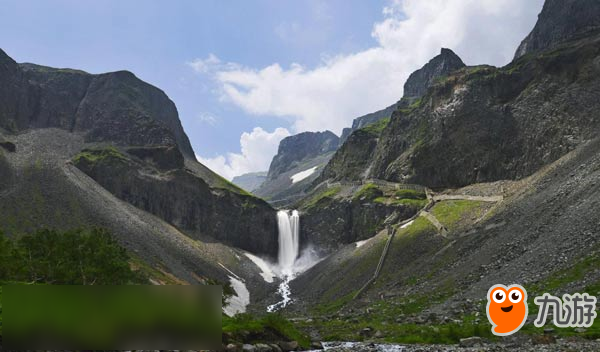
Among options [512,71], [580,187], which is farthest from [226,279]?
[512,71]

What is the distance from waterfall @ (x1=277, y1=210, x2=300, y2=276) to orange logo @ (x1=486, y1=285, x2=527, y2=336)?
139811 mm

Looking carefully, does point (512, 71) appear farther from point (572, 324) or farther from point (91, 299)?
point (91, 299)

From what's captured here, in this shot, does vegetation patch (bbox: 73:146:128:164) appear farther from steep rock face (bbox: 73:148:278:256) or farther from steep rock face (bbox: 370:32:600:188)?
steep rock face (bbox: 370:32:600:188)

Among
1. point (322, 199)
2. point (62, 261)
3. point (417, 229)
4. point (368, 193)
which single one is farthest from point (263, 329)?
point (322, 199)

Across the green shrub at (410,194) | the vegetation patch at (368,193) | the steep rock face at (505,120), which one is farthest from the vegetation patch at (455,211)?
the vegetation patch at (368,193)

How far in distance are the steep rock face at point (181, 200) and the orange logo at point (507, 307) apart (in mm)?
154372

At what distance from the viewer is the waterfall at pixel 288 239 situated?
17800 centimetres

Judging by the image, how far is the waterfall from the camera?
178 meters

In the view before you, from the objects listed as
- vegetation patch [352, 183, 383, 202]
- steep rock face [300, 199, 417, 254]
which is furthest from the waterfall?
vegetation patch [352, 183, 383, 202]

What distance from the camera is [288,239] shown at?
617 feet

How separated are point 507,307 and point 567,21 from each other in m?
190

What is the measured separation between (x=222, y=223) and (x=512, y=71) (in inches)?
4890

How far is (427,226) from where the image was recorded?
108 meters

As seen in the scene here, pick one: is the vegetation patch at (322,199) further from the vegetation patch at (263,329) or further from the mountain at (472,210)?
the vegetation patch at (263,329)
